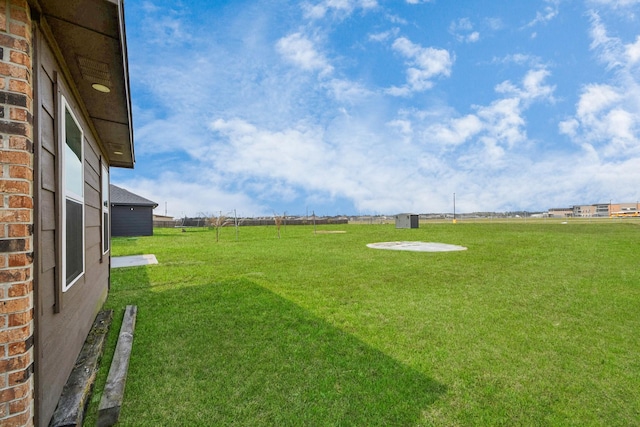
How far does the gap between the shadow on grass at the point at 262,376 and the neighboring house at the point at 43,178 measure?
66cm

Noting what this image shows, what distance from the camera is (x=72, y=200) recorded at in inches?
102

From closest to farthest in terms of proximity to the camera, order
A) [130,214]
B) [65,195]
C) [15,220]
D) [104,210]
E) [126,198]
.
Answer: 1. [15,220]
2. [65,195]
3. [104,210]
4. [130,214]
5. [126,198]

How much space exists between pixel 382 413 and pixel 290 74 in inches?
870

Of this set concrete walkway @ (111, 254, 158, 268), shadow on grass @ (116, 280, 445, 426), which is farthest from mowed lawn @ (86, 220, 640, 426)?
concrete walkway @ (111, 254, 158, 268)

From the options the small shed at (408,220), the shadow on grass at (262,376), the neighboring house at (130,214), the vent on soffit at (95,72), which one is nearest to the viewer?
the shadow on grass at (262,376)

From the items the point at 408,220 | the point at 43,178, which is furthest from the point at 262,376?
the point at 408,220

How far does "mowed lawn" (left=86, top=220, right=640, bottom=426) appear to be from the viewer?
2.09 metres

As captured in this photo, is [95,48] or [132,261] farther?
[132,261]

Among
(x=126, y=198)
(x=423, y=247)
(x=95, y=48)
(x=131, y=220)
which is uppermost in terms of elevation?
(x=126, y=198)

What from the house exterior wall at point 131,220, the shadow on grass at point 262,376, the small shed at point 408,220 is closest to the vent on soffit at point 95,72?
the shadow on grass at point 262,376

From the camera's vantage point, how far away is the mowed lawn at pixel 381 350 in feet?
6.86

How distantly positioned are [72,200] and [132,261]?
22.6ft

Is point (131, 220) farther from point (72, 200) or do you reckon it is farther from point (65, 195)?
point (65, 195)

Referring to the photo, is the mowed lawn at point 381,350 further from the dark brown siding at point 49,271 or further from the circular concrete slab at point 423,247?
the circular concrete slab at point 423,247
